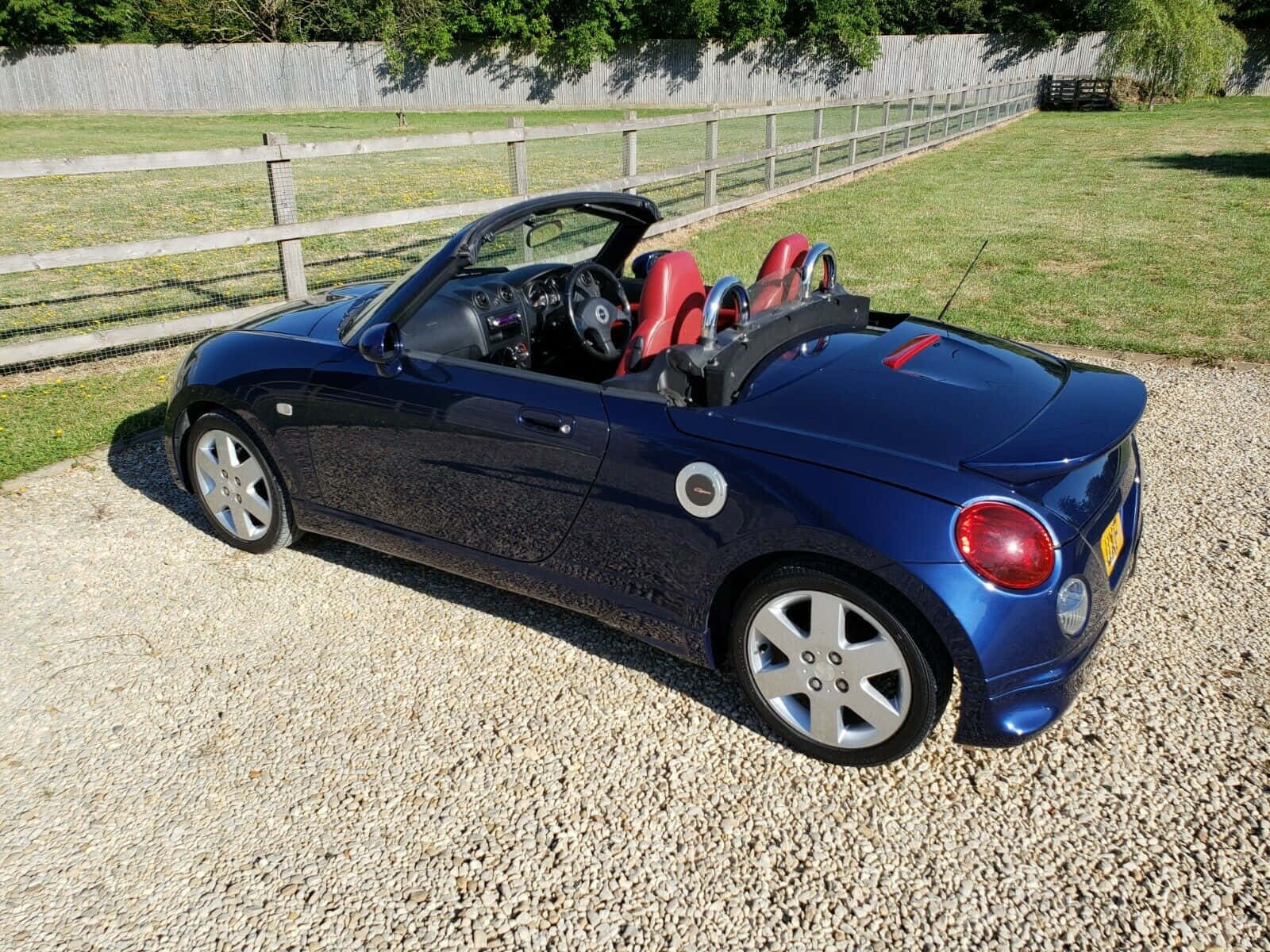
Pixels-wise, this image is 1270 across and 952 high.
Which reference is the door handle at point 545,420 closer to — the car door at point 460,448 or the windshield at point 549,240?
the car door at point 460,448

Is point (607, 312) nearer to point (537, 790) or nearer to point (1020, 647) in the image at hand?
point (537, 790)

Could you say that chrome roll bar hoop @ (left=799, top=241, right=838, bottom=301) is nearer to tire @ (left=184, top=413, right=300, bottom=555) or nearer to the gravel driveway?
the gravel driveway

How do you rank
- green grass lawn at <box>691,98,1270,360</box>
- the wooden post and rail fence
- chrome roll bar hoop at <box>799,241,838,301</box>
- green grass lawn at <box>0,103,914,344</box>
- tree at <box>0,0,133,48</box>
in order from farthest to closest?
1. tree at <box>0,0,133,48</box>
2. green grass lawn at <box>0,103,914,344</box>
3. green grass lawn at <box>691,98,1270,360</box>
4. the wooden post and rail fence
5. chrome roll bar hoop at <box>799,241,838,301</box>

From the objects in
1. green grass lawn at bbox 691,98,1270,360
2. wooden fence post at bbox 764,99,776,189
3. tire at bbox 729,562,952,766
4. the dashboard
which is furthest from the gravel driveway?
wooden fence post at bbox 764,99,776,189

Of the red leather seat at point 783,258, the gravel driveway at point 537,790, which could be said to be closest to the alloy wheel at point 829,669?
the gravel driveway at point 537,790

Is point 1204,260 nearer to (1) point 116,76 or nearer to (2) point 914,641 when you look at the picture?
(2) point 914,641

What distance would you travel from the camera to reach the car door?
10.9ft

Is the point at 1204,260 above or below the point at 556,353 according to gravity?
below

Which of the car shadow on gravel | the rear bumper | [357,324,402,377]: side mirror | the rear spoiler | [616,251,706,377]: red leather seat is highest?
[616,251,706,377]: red leather seat

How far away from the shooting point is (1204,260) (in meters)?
10.5

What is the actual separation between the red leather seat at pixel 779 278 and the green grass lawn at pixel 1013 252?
4.09 m

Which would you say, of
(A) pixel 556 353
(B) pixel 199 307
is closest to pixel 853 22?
(B) pixel 199 307

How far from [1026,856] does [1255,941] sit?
20.9 inches

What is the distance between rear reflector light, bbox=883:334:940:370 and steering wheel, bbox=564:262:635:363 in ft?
3.28
